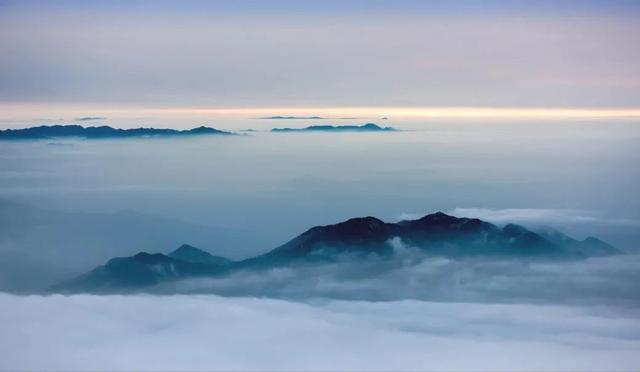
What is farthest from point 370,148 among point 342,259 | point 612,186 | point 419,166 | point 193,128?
point 612,186

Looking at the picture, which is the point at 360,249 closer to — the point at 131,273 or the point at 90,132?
the point at 131,273

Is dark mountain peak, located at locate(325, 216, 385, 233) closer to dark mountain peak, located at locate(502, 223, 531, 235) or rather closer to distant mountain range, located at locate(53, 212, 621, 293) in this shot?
distant mountain range, located at locate(53, 212, 621, 293)

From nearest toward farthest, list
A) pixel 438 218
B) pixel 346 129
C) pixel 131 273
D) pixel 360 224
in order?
pixel 131 273 < pixel 438 218 < pixel 360 224 < pixel 346 129

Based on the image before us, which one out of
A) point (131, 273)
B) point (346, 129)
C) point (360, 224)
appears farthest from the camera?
point (346, 129)

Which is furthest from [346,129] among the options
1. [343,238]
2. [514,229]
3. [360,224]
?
[514,229]

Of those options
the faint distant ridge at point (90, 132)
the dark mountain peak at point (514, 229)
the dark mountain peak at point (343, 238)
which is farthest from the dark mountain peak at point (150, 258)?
the dark mountain peak at point (514, 229)

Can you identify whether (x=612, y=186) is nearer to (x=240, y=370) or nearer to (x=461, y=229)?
(x=461, y=229)
